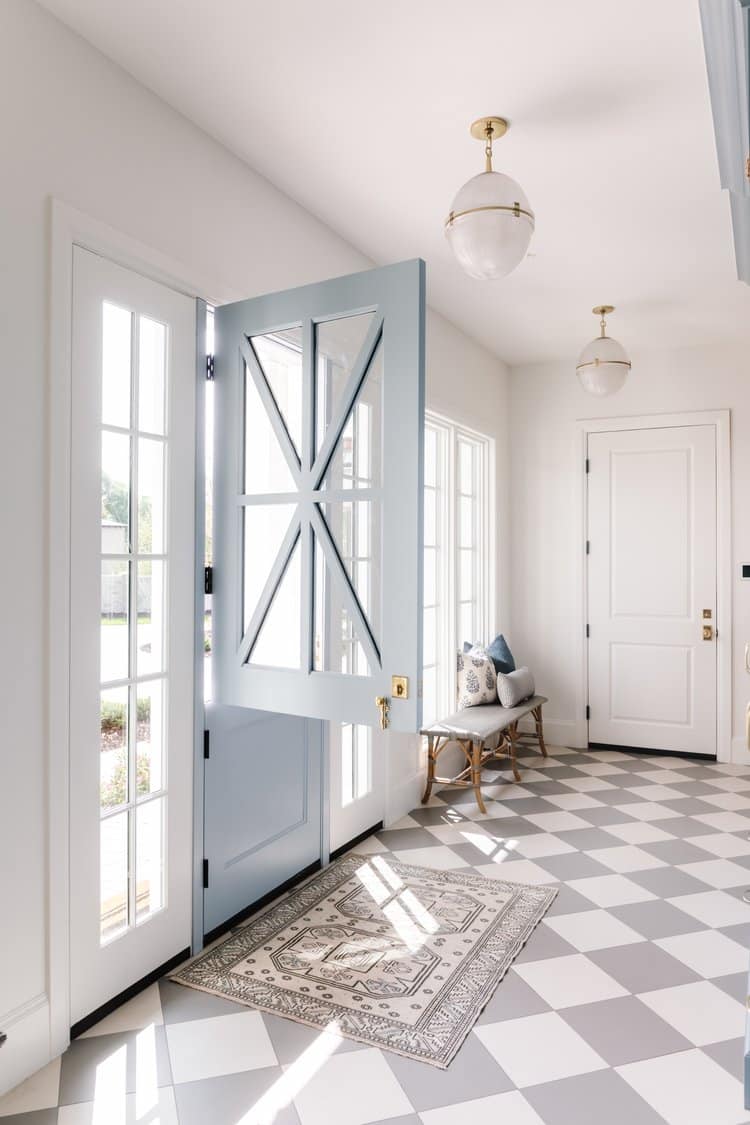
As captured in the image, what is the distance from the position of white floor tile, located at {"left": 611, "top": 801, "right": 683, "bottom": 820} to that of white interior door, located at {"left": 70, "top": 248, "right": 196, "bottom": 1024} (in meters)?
2.45

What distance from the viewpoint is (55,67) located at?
1.97 metres

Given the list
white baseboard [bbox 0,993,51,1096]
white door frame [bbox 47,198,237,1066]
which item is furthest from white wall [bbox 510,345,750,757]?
white baseboard [bbox 0,993,51,1096]

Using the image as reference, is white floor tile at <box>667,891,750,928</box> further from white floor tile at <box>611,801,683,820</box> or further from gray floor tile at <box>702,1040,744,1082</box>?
white floor tile at <box>611,801,683,820</box>

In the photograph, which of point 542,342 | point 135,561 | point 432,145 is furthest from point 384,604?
point 542,342

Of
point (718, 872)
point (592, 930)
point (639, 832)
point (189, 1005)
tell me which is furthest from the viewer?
point (639, 832)

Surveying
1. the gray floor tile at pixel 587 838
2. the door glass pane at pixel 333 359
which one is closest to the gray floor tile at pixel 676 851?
the gray floor tile at pixel 587 838

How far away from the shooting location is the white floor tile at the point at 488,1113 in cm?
176

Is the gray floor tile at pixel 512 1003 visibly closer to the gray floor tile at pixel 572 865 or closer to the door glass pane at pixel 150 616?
the gray floor tile at pixel 572 865

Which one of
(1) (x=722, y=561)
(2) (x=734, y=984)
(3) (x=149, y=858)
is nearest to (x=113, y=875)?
(3) (x=149, y=858)

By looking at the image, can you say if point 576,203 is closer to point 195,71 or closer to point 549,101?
point 549,101

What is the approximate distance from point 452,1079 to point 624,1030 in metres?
0.54

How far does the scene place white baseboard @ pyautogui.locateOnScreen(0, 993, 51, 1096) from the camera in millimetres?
1829

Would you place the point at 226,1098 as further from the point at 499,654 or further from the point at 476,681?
the point at 499,654

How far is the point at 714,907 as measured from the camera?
2.88 m
